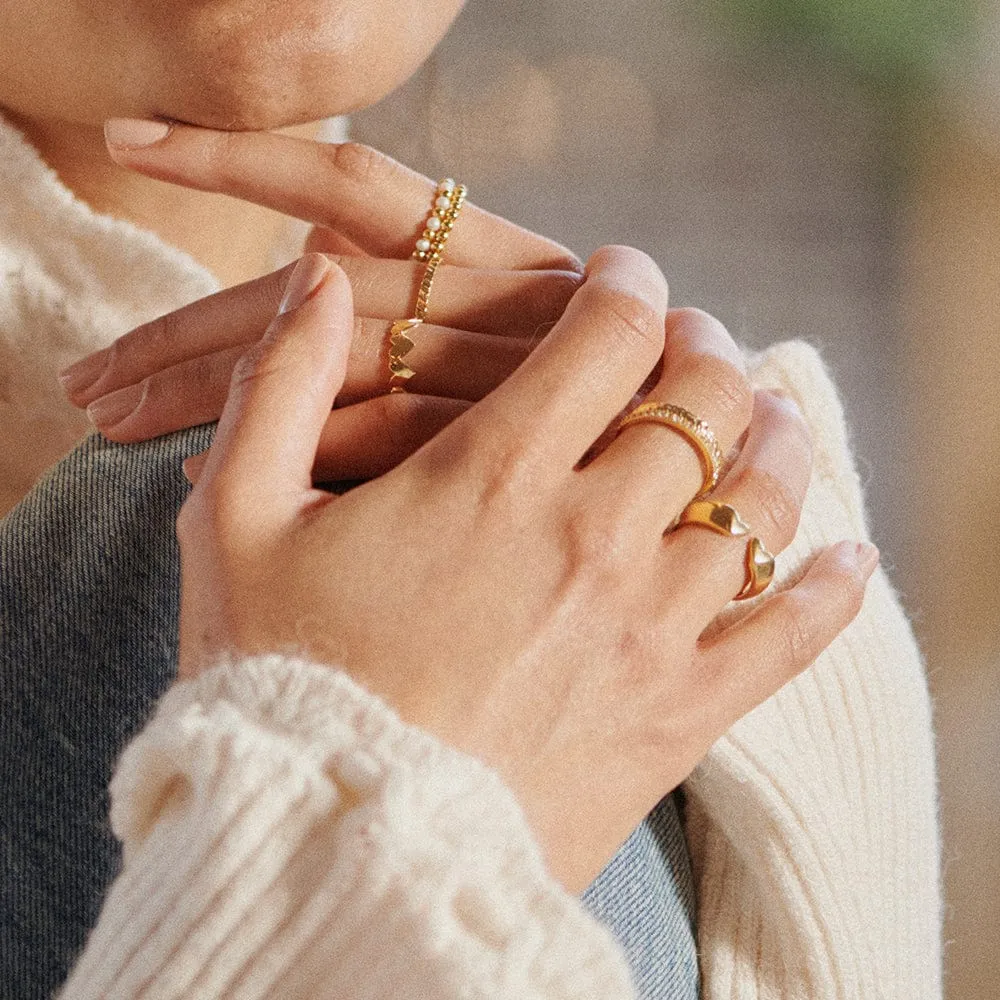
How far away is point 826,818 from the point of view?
1.83 ft

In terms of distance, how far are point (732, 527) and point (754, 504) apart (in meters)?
0.03

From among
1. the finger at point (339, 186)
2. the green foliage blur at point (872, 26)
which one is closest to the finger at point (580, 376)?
the finger at point (339, 186)

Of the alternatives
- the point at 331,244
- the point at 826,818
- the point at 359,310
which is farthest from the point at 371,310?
the point at 826,818

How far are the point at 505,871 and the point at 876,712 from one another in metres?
0.32

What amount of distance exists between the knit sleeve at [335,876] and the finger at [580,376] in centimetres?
13

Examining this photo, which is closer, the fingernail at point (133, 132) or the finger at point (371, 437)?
the finger at point (371, 437)

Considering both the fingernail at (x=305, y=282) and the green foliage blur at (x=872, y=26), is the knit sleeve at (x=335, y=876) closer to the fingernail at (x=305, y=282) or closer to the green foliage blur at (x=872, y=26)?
the fingernail at (x=305, y=282)

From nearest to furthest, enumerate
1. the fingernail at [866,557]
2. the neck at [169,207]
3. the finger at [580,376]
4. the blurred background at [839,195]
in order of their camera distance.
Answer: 1. the finger at [580,376]
2. the fingernail at [866,557]
3. the neck at [169,207]
4. the blurred background at [839,195]

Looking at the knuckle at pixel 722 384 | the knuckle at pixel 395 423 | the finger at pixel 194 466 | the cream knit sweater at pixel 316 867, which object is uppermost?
the knuckle at pixel 722 384

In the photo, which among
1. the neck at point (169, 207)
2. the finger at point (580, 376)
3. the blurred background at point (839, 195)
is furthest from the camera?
the blurred background at point (839, 195)

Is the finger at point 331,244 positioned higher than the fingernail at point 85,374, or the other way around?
the finger at point 331,244

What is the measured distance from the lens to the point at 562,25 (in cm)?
139

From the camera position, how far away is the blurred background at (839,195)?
142 cm

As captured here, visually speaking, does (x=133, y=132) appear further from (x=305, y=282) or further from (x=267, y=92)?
(x=305, y=282)
